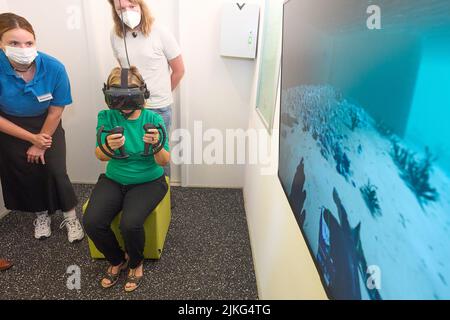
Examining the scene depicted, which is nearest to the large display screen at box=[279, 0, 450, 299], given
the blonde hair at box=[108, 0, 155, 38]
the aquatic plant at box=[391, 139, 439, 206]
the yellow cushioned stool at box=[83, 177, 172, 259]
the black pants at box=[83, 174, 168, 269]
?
the aquatic plant at box=[391, 139, 439, 206]

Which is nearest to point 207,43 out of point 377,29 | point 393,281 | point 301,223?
point 301,223

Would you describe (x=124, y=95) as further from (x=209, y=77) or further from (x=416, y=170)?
(x=416, y=170)

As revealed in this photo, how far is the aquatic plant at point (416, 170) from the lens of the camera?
0.34m

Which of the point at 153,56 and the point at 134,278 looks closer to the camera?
the point at 134,278

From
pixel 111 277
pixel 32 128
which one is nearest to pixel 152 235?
pixel 111 277

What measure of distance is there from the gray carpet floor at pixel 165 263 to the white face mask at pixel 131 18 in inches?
57.4

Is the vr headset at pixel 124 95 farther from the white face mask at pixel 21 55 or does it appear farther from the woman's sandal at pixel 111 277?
the woman's sandal at pixel 111 277

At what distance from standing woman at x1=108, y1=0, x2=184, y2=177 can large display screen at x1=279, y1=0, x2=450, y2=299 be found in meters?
1.55

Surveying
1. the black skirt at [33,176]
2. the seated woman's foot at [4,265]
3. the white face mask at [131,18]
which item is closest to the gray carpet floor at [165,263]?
the seated woman's foot at [4,265]

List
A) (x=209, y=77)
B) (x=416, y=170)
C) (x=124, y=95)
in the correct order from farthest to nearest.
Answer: (x=209, y=77), (x=124, y=95), (x=416, y=170)

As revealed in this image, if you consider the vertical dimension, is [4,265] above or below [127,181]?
below

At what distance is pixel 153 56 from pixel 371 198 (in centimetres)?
194

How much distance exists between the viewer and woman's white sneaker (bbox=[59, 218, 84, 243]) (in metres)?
2.07

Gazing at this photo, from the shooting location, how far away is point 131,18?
197 centimetres
